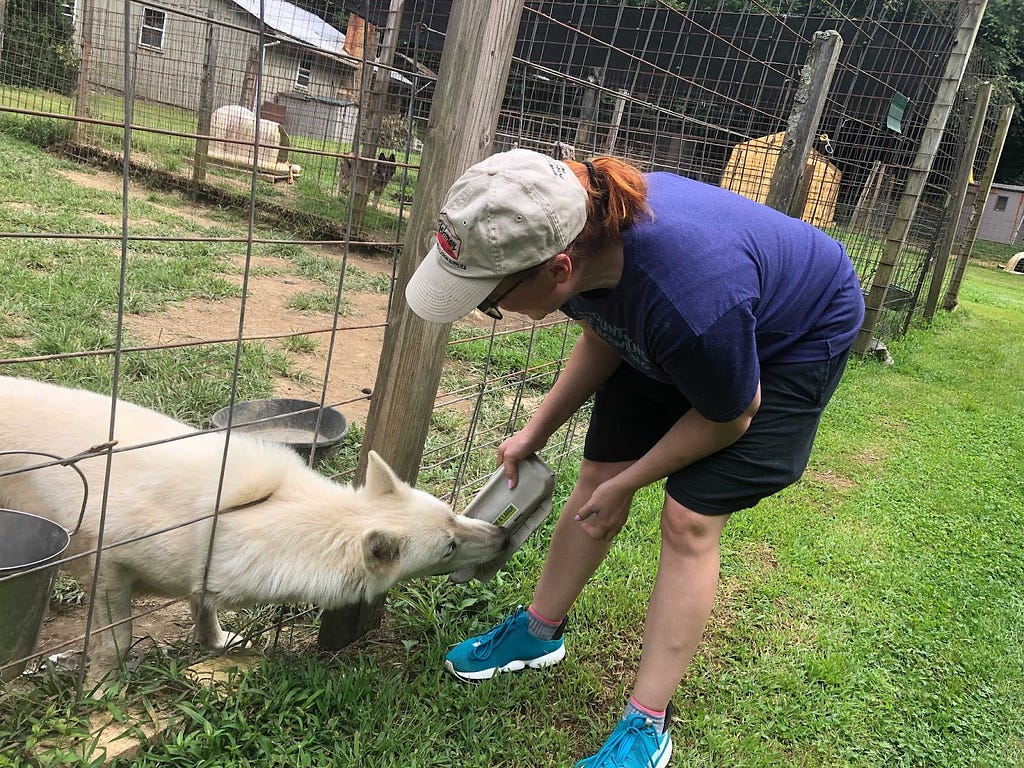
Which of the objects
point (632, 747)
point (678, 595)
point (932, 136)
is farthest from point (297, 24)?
point (632, 747)

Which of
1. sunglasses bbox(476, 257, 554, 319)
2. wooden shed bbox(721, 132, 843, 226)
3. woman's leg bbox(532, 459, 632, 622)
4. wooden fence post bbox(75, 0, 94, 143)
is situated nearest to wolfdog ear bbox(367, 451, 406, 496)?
woman's leg bbox(532, 459, 632, 622)

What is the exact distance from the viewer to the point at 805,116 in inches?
201

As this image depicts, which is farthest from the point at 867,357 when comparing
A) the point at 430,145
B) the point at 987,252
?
the point at 987,252

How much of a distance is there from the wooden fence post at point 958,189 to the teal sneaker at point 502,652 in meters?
10.6

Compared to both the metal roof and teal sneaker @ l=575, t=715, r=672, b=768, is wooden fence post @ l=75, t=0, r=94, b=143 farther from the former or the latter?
teal sneaker @ l=575, t=715, r=672, b=768

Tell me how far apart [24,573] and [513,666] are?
1.69m

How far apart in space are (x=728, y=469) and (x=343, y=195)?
10.6 metres

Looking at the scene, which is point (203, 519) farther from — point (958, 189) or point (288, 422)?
point (958, 189)

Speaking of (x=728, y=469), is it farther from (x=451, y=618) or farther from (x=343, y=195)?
(x=343, y=195)

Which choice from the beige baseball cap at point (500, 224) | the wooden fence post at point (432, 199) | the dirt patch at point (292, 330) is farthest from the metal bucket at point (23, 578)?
the dirt patch at point (292, 330)

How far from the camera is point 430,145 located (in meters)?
2.38

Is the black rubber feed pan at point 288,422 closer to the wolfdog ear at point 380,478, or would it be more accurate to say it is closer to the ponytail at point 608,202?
the wolfdog ear at point 380,478

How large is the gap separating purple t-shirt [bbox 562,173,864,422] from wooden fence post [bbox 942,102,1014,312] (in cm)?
1211

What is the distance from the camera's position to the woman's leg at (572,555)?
9.09 ft
